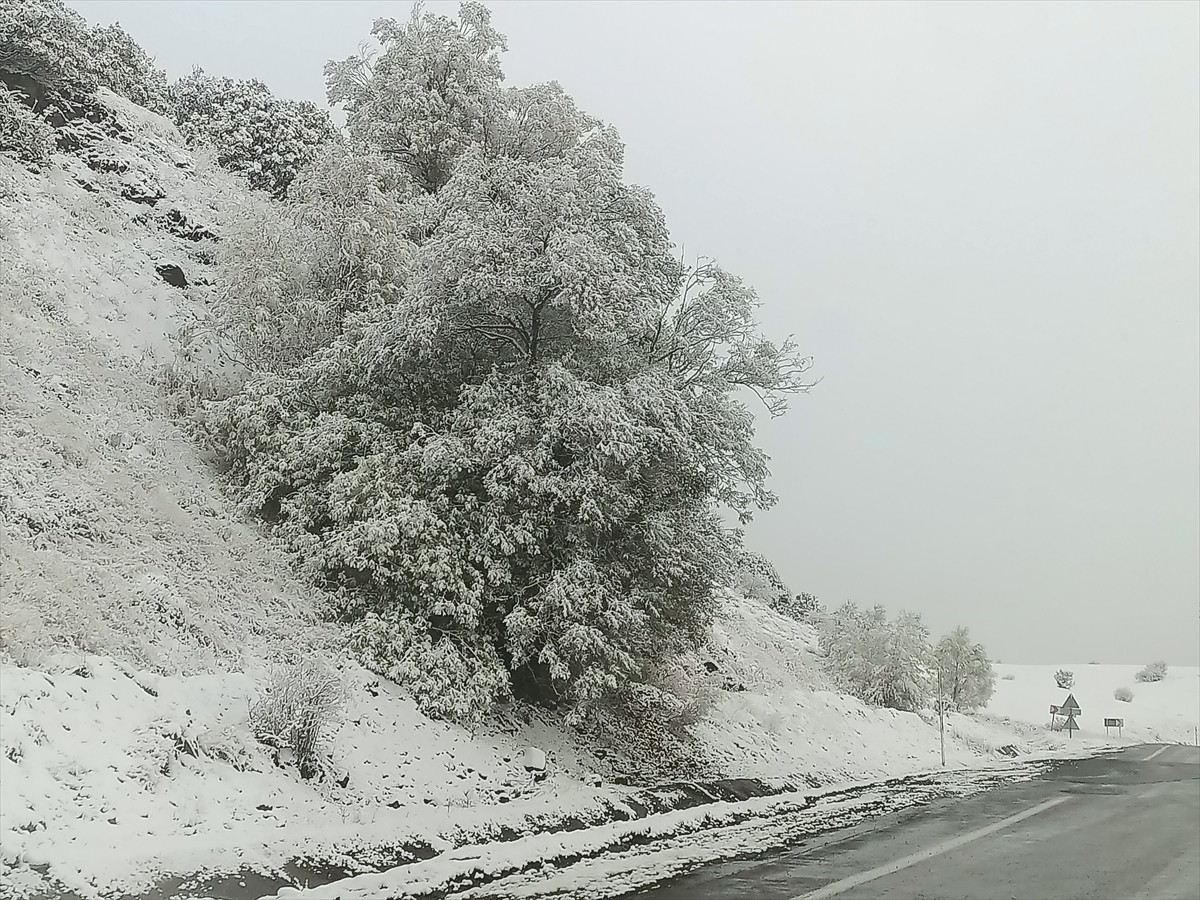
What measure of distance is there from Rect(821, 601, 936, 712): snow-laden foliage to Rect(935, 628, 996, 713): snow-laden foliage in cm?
503

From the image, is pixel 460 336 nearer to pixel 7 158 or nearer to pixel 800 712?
pixel 800 712

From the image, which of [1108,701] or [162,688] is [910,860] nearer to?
[162,688]

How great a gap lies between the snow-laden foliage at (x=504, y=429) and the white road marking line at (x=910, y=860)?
4.69 metres

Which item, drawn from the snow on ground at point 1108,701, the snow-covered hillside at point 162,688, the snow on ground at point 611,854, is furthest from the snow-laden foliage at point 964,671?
the snow on ground at point 611,854

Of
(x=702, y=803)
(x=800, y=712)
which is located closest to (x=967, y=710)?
(x=800, y=712)

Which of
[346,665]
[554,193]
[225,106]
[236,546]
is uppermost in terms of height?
[225,106]

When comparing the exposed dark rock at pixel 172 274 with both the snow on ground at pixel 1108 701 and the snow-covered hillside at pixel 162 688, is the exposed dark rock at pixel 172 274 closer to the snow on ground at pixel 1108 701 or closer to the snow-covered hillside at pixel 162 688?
the snow-covered hillside at pixel 162 688

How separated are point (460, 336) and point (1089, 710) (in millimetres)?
43347

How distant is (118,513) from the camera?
509 inches

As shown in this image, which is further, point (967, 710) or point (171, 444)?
point (967, 710)

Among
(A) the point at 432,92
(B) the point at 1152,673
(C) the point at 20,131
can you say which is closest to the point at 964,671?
(B) the point at 1152,673

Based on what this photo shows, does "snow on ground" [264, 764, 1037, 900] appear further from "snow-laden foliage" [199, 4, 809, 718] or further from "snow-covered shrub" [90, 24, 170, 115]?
"snow-covered shrub" [90, 24, 170, 115]

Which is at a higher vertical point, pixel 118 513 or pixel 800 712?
pixel 118 513

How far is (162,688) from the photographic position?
9547mm
